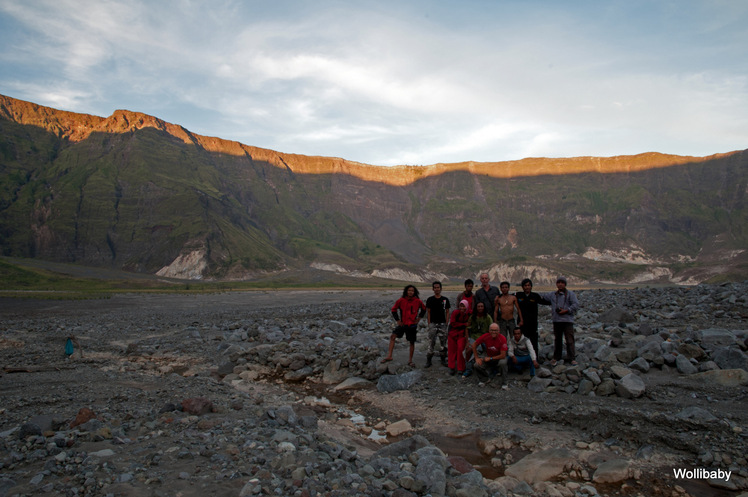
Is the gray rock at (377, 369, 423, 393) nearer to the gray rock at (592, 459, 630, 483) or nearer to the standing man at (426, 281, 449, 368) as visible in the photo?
the standing man at (426, 281, 449, 368)

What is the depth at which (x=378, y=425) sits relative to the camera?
29.9 feet

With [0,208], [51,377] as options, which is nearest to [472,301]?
[51,377]

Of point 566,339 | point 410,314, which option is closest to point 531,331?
point 566,339

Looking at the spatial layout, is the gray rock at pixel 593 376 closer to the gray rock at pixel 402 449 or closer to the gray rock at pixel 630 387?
the gray rock at pixel 630 387

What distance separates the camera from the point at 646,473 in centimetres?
635

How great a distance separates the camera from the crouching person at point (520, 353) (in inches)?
410

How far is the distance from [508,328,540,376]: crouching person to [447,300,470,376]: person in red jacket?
1173mm

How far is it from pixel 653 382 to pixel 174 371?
1322cm

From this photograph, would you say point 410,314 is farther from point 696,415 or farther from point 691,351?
point 691,351

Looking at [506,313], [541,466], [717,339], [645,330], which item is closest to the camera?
[541,466]

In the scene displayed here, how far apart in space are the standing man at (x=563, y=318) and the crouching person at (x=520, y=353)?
2.06ft

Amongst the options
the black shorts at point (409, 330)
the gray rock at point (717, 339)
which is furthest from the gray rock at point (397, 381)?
the gray rock at point (717, 339)

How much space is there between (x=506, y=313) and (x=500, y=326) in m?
0.37

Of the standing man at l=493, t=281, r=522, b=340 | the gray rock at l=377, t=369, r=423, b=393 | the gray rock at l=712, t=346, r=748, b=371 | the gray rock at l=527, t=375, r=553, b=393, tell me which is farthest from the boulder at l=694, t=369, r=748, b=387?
the gray rock at l=377, t=369, r=423, b=393
